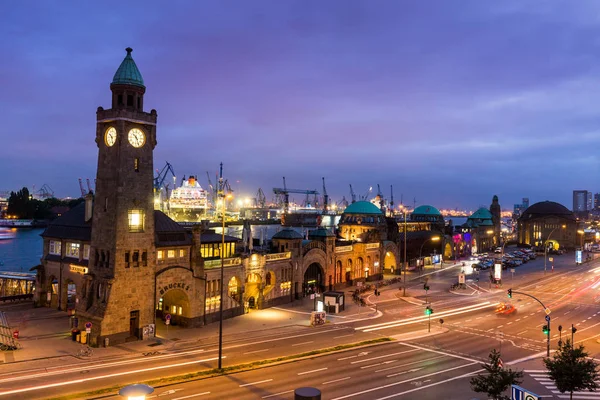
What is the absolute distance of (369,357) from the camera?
4762 centimetres

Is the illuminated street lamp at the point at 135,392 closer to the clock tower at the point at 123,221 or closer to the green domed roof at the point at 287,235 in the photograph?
the clock tower at the point at 123,221

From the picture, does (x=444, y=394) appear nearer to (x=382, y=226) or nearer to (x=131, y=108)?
(x=131, y=108)

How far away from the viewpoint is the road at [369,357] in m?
38.1

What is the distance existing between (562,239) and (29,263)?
614 ft

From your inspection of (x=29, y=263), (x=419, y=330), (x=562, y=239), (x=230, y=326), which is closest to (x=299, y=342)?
(x=230, y=326)

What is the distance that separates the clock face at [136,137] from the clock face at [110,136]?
157cm

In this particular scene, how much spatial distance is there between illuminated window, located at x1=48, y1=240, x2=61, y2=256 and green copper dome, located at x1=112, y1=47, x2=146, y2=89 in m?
27.6

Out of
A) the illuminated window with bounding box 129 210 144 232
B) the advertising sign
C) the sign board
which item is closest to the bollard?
the sign board

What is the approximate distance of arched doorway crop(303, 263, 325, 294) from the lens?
82125 mm

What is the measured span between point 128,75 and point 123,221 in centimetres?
1672

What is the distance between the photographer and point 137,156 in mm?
54500

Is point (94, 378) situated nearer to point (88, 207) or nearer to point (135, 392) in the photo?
point (135, 392)

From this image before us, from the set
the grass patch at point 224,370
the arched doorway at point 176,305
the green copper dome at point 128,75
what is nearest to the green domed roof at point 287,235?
the arched doorway at point 176,305

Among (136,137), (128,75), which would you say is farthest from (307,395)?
(128,75)
